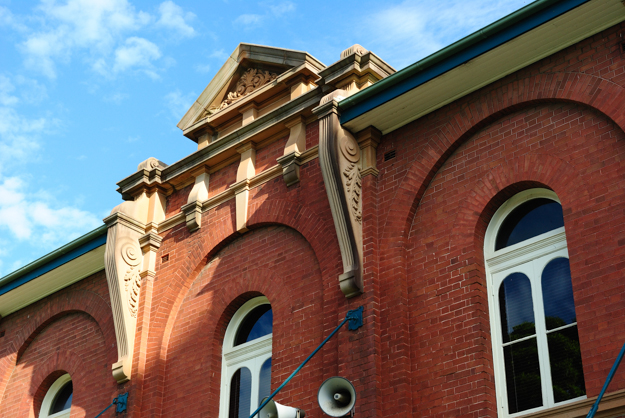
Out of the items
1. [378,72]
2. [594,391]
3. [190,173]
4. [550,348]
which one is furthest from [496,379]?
[190,173]

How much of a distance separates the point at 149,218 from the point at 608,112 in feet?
27.9

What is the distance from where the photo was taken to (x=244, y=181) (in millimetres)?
14539

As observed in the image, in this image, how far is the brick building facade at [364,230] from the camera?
34.6ft

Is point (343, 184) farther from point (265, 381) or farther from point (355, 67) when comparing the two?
point (265, 381)

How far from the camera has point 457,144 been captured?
479 inches

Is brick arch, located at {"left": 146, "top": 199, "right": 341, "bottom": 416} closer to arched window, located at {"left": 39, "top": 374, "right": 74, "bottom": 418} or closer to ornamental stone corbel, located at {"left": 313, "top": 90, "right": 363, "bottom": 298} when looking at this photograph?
ornamental stone corbel, located at {"left": 313, "top": 90, "right": 363, "bottom": 298}

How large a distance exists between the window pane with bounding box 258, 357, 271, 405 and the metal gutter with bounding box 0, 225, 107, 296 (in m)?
4.37

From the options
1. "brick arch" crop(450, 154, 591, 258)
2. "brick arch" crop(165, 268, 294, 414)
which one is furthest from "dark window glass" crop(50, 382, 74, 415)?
"brick arch" crop(450, 154, 591, 258)

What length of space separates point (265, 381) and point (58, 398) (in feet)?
18.1

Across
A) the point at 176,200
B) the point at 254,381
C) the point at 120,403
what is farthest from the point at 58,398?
the point at 254,381

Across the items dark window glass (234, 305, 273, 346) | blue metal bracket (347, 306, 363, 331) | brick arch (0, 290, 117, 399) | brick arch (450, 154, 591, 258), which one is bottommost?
blue metal bracket (347, 306, 363, 331)

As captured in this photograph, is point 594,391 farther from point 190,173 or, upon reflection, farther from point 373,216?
point 190,173

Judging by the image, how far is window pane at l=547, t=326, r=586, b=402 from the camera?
9.77 m

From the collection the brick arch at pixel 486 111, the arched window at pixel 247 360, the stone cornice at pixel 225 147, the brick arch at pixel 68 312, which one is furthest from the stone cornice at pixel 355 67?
the brick arch at pixel 68 312
